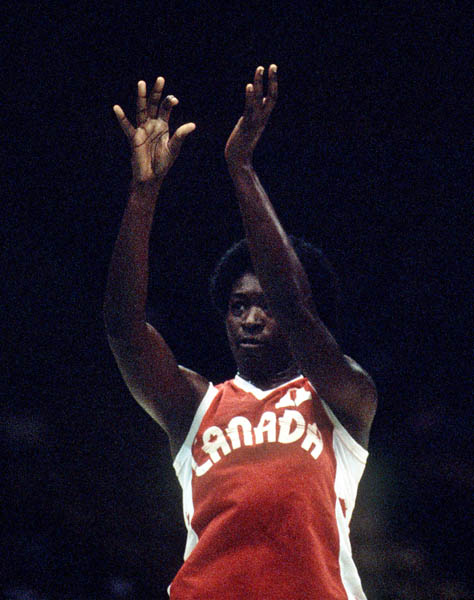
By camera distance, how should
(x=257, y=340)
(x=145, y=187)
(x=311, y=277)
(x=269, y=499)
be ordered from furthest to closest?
(x=311, y=277)
(x=257, y=340)
(x=145, y=187)
(x=269, y=499)

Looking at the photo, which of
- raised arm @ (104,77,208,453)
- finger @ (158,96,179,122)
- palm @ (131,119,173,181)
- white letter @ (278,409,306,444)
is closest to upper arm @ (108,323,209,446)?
raised arm @ (104,77,208,453)

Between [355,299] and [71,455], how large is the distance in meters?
1.46

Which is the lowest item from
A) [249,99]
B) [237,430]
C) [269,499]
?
[269,499]

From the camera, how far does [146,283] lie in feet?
5.80

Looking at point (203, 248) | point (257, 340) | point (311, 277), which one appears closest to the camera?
point (257, 340)

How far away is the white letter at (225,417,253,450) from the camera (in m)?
1.77

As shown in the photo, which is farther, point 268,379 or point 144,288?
point 268,379

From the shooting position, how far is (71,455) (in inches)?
150

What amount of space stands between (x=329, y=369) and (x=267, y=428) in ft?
0.62

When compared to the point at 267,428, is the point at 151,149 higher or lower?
higher

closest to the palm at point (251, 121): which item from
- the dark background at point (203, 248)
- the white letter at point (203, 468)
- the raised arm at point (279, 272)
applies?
the raised arm at point (279, 272)

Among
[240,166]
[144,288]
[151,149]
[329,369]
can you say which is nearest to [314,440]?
[329,369]

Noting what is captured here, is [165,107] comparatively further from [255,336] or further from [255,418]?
[255,418]

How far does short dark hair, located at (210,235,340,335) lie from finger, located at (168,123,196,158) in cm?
42
